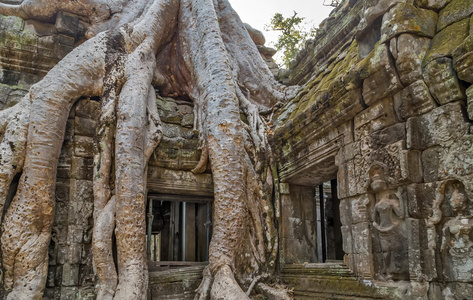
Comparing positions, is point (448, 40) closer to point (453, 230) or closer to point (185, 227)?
point (453, 230)

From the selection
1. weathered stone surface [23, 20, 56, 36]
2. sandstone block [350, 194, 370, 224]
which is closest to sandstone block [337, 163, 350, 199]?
sandstone block [350, 194, 370, 224]

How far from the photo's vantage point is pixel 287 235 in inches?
180

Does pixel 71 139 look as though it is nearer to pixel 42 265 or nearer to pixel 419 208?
pixel 42 265

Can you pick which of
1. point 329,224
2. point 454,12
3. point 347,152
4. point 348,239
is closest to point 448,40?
point 454,12

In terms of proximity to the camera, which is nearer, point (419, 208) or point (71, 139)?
point (419, 208)

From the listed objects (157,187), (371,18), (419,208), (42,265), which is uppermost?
(371,18)

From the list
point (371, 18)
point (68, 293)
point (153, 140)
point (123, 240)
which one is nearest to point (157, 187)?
point (153, 140)

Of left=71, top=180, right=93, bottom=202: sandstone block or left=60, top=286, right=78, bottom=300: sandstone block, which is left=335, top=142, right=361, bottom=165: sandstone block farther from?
left=60, top=286, right=78, bottom=300: sandstone block

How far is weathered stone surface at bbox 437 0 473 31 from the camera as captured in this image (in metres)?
2.67

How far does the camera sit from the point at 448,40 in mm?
2695

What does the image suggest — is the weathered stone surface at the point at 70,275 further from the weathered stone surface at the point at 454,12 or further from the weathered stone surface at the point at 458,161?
the weathered stone surface at the point at 454,12

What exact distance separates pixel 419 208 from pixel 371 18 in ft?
5.22

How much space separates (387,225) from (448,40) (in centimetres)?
139

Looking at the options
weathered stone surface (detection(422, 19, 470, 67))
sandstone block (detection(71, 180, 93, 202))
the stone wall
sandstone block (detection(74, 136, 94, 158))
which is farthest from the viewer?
sandstone block (detection(74, 136, 94, 158))
